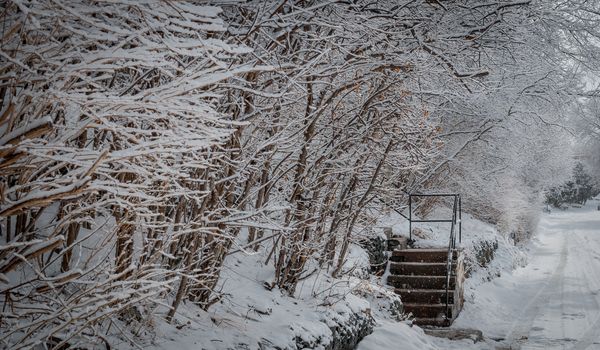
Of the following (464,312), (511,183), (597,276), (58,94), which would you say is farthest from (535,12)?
(511,183)

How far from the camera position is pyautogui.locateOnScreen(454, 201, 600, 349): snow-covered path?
9305 mm

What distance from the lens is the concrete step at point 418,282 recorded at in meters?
11.0

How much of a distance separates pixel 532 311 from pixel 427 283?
2717mm

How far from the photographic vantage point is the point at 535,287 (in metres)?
15.3

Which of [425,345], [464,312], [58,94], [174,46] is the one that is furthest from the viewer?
[464,312]

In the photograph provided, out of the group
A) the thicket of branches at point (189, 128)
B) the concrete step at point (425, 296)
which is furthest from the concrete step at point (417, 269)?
the thicket of branches at point (189, 128)

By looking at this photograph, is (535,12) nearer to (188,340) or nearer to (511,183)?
(188,340)

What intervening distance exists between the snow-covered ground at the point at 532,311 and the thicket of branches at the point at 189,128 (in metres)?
2.18

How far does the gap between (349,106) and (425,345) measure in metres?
3.57

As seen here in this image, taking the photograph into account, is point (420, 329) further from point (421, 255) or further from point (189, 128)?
point (189, 128)

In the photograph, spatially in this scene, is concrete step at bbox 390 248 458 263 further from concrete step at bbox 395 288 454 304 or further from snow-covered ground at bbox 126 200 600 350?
concrete step at bbox 395 288 454 304

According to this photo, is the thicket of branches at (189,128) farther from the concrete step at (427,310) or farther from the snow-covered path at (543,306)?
the snow-covered path at (543,306)

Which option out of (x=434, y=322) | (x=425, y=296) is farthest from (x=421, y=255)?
(x=434, y=322)

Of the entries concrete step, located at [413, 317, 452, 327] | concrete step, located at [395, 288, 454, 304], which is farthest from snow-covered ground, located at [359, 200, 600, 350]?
concrete step, located at [395, 288, 454, 304]
